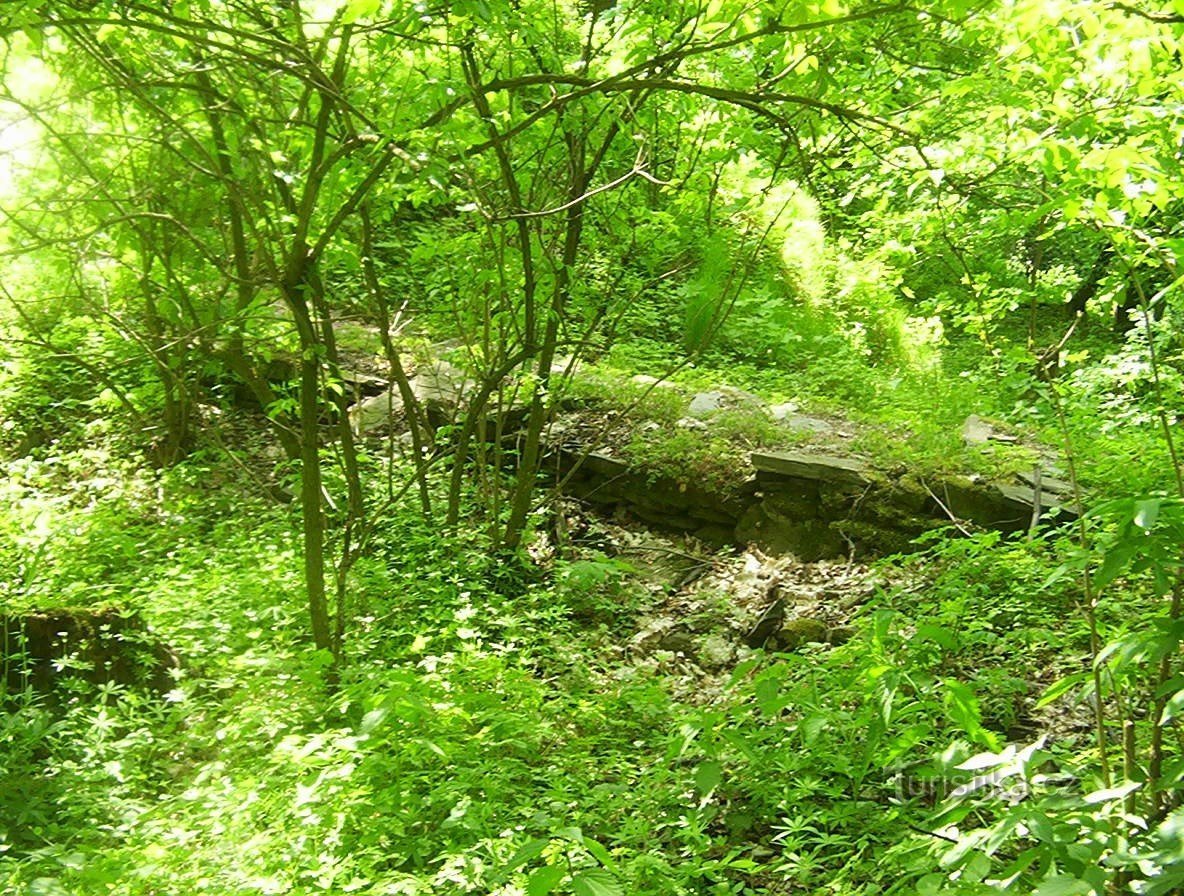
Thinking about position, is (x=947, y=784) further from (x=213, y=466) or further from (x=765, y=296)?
(x=765, y=296)

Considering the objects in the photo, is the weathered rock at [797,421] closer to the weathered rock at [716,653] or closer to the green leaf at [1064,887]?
the weathered rock at [716,653]

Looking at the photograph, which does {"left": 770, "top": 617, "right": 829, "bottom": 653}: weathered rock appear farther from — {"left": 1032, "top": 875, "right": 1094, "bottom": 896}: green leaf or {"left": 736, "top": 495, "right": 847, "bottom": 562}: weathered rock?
{"left": 1032, "top": 875, "right": 1094, "bottom": 896}: green leaf

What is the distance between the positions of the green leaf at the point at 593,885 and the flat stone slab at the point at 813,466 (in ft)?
14.4

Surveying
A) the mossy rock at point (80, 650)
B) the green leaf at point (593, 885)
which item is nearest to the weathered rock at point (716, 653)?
the mossy rock at point (80, 650)

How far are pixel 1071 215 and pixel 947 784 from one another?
1846 millimetres

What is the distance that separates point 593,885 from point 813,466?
4.49 meters

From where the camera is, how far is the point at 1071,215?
7.95 feet

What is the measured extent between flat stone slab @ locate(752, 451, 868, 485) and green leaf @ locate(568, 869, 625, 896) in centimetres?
438

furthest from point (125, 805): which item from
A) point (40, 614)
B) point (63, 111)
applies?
point (63, 111)

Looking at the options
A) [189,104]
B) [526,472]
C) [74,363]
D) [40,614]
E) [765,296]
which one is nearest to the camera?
[40,614]

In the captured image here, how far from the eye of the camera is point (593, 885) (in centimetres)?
159

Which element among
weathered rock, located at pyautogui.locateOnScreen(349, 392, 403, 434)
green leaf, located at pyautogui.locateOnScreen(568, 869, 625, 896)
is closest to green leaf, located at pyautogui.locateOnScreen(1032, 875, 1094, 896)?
green leaf, located at pyautogui.locateOnScreen(568, 869, 625, 896)

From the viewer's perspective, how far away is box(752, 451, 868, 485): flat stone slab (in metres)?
5.71

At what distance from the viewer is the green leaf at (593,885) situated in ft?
5.17
